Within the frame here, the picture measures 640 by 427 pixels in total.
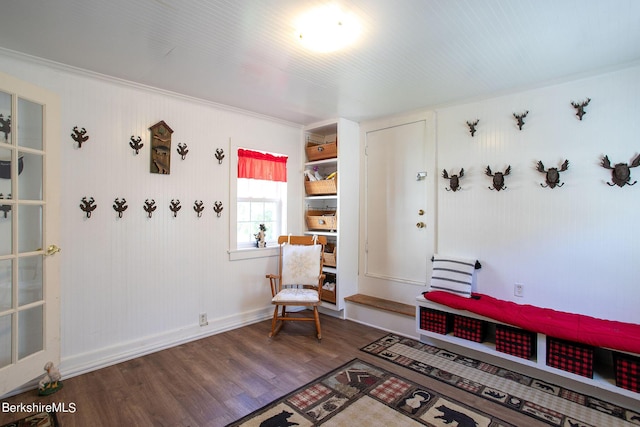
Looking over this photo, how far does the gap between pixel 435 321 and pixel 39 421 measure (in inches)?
117

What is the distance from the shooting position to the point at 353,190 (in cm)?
388

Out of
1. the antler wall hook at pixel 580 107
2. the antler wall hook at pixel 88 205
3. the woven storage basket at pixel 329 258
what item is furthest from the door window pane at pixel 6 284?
the antler wall hook at pixel 580 107

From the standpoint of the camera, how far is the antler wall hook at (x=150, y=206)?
283 centimetres

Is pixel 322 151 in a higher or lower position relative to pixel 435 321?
higher

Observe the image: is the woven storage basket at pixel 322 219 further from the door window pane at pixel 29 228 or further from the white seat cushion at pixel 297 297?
the door window pane at pixel 29 228

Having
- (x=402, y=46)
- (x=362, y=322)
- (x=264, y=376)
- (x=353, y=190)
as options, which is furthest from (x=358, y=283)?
(x=402, y=46)

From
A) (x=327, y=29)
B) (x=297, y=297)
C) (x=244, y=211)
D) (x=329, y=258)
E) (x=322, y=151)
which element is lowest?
(x=297, y=297)

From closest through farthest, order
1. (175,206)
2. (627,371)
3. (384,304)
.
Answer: (627,371) → (175,206) → (384,304)

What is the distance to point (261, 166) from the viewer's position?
145 inches

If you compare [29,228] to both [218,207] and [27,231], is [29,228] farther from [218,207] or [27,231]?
[218,207]

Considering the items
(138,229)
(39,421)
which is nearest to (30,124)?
(138,229)

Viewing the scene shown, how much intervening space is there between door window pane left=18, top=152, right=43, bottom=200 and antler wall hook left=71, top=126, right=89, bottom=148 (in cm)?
41

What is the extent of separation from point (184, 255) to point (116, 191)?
2.73 ft

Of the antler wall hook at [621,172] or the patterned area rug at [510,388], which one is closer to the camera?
the patterned area rug at [510,388]
